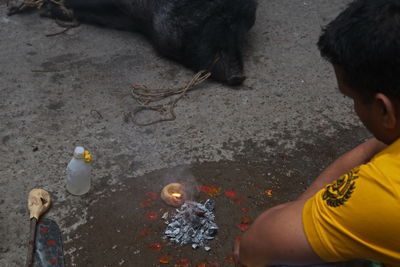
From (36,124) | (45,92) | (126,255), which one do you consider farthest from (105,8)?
(126,255)

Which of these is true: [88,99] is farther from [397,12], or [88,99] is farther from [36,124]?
[397,12]

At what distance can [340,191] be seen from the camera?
4.77 ft

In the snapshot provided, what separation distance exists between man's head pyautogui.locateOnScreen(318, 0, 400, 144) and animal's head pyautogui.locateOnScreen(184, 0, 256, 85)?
2421 mm

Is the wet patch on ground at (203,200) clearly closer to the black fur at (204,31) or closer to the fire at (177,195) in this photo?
the fire at (177,195)

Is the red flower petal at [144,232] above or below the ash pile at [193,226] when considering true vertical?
below

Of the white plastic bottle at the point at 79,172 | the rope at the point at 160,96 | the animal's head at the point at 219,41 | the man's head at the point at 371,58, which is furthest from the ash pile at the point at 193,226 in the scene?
the animal's head at the point at 219,41

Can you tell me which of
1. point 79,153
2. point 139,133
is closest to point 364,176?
point 79,153

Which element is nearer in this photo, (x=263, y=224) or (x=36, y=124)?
(x=263, y=224)

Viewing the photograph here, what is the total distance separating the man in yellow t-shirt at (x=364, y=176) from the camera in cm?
134

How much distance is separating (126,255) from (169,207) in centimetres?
42

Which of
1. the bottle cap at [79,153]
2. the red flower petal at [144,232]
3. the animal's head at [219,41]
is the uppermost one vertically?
the animal's head at [219,41]

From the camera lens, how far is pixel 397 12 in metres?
1.36

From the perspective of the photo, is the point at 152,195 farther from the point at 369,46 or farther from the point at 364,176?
the point at 369,46

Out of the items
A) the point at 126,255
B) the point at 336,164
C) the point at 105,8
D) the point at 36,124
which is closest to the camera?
the point at 336,164
